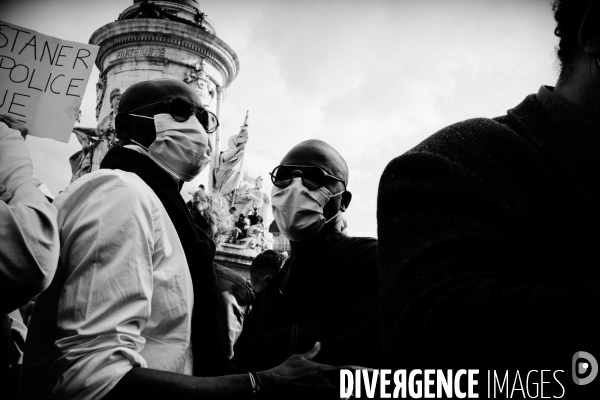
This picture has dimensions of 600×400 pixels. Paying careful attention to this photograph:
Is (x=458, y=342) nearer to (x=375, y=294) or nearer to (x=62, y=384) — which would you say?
(x=62, y=384)

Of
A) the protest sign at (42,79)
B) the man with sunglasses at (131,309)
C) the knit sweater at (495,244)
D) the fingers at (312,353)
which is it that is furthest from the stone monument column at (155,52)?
the knit sweater at (495,244)

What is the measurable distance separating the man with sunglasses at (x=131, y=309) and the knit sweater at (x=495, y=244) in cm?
91

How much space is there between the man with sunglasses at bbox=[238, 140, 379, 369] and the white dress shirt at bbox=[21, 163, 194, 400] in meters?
0.56

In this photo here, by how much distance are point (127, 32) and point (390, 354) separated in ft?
54.9

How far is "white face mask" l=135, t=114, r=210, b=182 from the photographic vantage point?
259cm

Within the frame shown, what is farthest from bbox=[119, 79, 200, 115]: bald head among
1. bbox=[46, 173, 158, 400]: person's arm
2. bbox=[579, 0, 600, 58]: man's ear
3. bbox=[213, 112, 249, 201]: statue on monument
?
bbox=[213, 112, 249, 201]: statue on monument

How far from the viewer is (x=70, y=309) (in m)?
1.60

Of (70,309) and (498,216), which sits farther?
(70,309)

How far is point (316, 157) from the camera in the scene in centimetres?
307

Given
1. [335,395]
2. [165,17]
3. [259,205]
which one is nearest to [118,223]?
[335,395]

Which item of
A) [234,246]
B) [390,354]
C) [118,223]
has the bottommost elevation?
[390,354]

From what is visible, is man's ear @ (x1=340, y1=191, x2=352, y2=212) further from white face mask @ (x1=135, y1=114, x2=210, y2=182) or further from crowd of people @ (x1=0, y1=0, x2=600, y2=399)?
white face mask @ (x1=135, y1=114, x2=210, y2=182)

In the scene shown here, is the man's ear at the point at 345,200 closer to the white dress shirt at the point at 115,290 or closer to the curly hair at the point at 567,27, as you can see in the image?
the white dress shirt at the point at 115,290

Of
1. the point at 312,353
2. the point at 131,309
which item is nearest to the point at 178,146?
the point at 131,309
